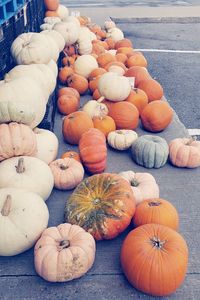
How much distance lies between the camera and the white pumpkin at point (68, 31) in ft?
18.9

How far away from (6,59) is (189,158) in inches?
98.2

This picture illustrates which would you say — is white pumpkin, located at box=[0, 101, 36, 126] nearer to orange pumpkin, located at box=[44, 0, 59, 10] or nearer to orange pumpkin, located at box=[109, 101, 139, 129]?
orange pumpkin, located at box=[109, 101, 139, 129]

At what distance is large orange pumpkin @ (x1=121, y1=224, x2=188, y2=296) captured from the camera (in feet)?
7.01

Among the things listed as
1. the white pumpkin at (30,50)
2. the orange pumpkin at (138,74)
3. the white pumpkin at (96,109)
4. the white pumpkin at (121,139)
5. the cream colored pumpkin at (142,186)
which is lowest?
the white pumpkin at (121,139)

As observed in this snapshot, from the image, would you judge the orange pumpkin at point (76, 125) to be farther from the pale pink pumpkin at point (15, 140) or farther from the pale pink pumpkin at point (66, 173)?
the pale pink pumpkin at point (15, 140)

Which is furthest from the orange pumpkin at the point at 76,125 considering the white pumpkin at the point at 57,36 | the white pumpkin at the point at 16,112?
the white pumpkin at the point at 57,36

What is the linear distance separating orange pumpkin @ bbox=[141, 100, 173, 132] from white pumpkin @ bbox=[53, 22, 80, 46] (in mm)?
2410

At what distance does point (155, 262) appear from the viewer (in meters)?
2.15

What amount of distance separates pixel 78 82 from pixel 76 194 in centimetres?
280

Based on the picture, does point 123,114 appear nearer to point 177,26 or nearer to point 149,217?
point 149,217

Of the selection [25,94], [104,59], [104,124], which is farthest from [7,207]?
[104,59]

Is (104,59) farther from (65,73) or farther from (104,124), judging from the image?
(104,124)

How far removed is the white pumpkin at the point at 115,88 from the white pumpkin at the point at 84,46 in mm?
2038

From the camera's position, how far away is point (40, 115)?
3.38m
